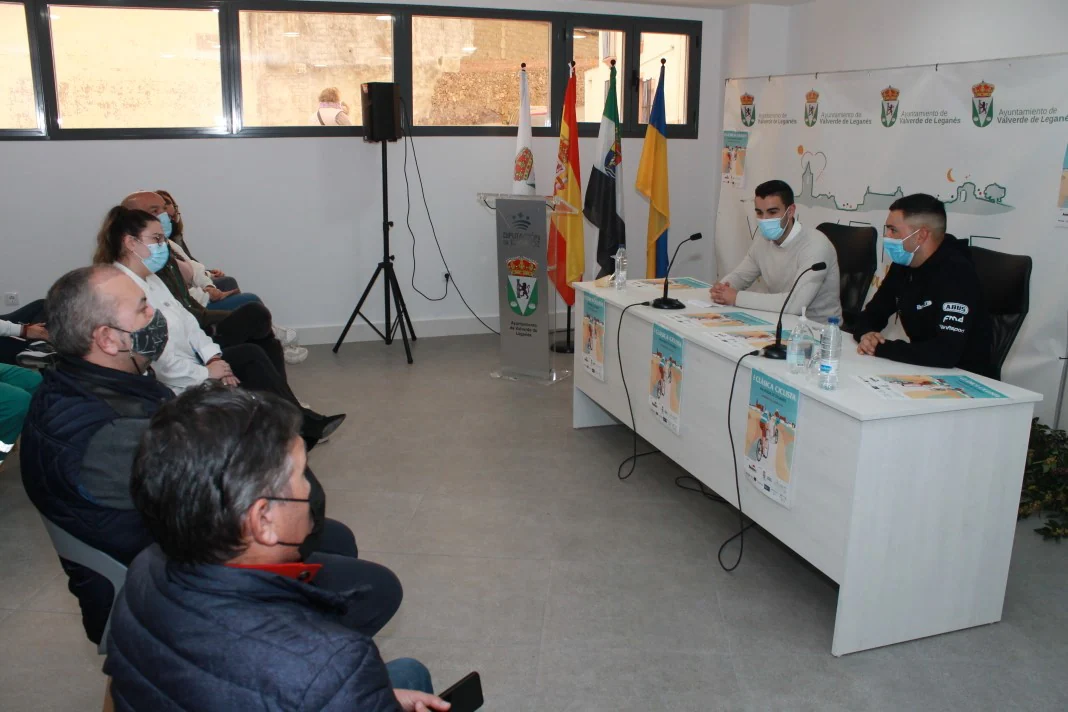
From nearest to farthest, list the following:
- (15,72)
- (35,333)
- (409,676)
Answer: (409,676) < (35,333) < (15,72)

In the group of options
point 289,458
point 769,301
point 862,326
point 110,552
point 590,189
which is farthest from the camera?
point 590,189

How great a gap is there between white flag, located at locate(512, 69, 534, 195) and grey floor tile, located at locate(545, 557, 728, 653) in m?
3.45

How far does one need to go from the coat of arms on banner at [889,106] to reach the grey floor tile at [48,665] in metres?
4.75

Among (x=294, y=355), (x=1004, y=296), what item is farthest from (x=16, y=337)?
(x=1004, y=296)

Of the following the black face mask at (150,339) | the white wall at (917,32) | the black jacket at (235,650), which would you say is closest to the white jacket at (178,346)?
the black face mask at (150,339)

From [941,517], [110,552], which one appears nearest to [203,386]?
A: [110,552]

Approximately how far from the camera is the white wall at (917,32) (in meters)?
4.39

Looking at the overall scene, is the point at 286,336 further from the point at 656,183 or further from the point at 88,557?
the point at 88,557

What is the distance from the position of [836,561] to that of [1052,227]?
2.45m

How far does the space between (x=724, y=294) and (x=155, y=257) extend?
93.8 inches

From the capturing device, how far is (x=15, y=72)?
539 cm

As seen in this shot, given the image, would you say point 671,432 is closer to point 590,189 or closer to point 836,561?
point 836,561

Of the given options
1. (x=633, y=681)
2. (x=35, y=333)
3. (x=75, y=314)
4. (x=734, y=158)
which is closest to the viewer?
(x=75, y=314)

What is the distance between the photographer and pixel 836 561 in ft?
8.11
